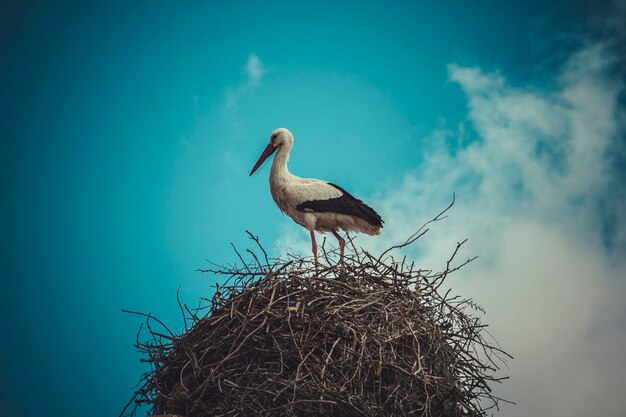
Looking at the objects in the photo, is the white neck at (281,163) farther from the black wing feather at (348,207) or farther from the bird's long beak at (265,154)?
the black wing feather at (348,207)

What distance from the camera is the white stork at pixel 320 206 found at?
22.1 ft

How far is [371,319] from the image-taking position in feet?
14.1

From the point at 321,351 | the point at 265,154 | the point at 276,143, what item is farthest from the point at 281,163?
the point at 321,351

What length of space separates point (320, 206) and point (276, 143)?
4.20 feet

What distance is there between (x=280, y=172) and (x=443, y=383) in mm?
3752

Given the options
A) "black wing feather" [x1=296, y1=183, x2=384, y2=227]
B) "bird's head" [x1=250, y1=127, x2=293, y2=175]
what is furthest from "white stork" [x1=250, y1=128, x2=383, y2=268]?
"bird's head" [x1=250, y1=127, x2=293, y2=175]

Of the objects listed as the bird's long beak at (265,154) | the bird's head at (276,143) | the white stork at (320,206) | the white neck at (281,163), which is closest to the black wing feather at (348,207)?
the white stork at (320,206)

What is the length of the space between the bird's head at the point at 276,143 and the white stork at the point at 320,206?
42cm

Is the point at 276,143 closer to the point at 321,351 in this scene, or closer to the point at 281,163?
the point at 281,163

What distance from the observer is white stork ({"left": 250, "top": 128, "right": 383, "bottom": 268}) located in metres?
6.73

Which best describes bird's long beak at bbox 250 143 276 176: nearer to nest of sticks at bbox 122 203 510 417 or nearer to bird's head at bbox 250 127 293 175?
bird's head at bbox 250 127 293 175

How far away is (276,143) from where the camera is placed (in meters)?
7.65

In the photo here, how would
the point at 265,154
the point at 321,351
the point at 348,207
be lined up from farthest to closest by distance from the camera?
the point at 265,154
the point at 348,207
the point at 321,351

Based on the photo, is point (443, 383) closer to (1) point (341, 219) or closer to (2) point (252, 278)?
(2) point (252, 278)
